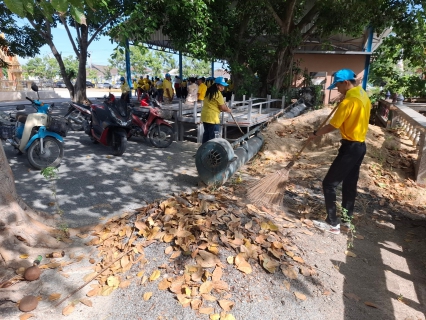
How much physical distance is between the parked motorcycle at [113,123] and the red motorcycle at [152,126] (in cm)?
69

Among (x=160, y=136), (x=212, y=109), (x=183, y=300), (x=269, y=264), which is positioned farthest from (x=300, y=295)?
(x=160, y=136)

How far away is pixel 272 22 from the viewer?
522 inches

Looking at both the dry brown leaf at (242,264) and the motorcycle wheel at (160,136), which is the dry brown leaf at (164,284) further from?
the motorcycle wheel at (160,136)

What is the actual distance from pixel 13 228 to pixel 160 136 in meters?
5.16

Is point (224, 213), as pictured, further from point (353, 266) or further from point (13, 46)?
point (13, 46)

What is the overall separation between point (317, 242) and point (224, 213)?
3.51ft

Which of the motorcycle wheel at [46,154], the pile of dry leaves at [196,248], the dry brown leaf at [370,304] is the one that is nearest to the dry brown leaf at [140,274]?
the pile of dry leaves at [196,248]

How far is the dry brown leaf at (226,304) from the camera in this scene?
233 cm

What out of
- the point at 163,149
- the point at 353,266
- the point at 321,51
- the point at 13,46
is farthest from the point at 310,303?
the point at 321,51

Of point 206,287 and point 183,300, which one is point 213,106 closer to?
point 206,287

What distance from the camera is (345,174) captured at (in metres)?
3.55

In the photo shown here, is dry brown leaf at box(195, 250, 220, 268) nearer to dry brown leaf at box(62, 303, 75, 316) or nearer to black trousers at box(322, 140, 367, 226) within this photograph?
dry brown leaf at box(62, 303, 75, 316)

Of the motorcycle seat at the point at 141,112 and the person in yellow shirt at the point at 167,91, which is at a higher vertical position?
the person in yellow shirt at the point at 167,91

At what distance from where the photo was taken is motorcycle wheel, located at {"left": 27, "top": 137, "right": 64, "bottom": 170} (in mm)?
5566
